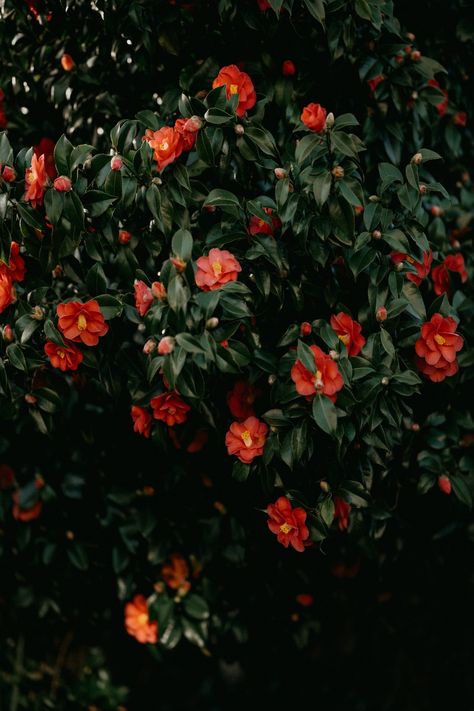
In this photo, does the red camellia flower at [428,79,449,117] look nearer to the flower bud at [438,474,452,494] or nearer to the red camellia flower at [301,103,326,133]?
the red camellia flower at [301,103,326,133]

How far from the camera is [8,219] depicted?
143 cm

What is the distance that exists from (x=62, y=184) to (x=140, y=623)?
1.27 meters

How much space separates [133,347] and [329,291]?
46 cm

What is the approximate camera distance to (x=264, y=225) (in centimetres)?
148

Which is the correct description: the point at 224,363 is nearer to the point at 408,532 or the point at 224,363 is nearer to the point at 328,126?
the point at 328,126

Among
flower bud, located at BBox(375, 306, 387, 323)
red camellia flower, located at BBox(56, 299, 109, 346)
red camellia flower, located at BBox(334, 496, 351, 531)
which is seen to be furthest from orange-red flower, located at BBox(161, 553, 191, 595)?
flower bud, located at BBox(375, 306, 387, 323)

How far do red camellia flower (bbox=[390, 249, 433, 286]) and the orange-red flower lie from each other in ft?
3.33

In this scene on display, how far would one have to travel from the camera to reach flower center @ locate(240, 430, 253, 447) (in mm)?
1493

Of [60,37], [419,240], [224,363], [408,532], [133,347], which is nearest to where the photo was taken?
[224,363]

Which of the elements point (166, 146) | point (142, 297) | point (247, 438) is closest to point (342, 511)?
point (247, 438)

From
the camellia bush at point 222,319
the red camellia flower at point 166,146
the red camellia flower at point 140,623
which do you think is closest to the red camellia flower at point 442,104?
the camellia bush at point 222,319

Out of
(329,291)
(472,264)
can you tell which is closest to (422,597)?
(472,264)

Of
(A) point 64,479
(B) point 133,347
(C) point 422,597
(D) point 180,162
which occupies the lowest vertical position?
(C) point 422,597

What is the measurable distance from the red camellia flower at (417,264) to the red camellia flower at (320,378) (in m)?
0.28
